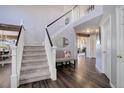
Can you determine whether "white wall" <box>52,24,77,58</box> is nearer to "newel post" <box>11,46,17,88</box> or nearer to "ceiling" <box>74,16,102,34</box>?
"ceiling" <box>74,16,102,34</box>

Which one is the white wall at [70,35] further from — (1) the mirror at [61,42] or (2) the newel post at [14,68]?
(2) the newel post at [14,68]

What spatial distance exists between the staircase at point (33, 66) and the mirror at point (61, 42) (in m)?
1.60

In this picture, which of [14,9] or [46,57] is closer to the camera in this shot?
[46,57]

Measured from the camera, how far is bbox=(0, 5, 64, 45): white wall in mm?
4750

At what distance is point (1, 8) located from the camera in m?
4.63

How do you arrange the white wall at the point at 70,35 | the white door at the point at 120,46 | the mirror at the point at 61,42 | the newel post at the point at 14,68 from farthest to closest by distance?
the white wall at the point at 70,35, the mirror at the point at 61,42, the newel post at the point at 14,68, the white door at the point at 120,46

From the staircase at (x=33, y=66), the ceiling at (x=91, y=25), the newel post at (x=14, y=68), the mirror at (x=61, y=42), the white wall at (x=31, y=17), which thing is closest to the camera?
the newel post at (x=14, y=68)

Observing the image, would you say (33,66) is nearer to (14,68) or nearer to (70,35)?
(14,68)

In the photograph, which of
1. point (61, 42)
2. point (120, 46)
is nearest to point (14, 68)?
point (120, 46)

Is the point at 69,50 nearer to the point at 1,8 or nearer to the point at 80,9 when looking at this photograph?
the point at 80,9

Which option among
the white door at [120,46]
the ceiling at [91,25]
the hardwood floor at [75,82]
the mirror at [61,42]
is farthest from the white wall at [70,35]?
the white door at [120,46]

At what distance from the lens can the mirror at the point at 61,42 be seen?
5.44 m
